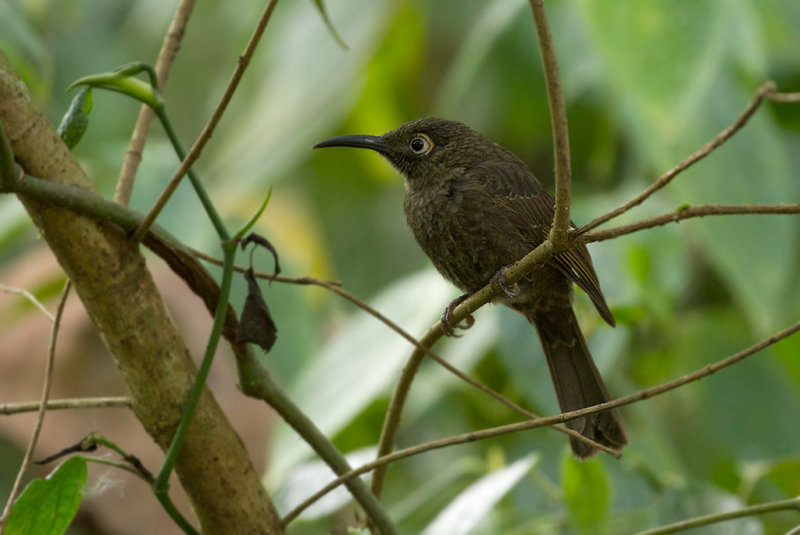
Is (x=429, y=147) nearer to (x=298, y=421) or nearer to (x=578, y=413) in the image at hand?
(x=298, y=421)

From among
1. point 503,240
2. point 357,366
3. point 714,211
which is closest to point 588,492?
point 503,240

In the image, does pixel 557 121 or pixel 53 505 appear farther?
pixel 53 505

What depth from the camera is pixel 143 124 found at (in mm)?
2230

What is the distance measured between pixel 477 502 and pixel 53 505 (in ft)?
3.35

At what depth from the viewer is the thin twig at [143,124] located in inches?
83.5

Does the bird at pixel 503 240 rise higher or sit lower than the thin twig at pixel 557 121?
higher

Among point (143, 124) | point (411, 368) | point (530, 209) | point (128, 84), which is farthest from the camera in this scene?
point (530, 209)

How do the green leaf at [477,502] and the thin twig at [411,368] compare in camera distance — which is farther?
the green leaf at [477,502]

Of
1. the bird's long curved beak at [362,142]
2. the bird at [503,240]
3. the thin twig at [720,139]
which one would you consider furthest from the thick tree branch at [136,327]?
the bird's long curved beak at [362,142]

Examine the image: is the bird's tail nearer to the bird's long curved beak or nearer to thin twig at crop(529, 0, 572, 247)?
the bird's long curved beak

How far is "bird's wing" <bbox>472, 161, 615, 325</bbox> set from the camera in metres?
2.67

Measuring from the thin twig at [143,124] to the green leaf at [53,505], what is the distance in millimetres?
588

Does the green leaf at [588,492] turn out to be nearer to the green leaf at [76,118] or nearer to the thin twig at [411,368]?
the thin twig at [411,368]

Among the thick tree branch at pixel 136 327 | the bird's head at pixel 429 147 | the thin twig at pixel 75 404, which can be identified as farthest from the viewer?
the bird's head at pixel 429 147
